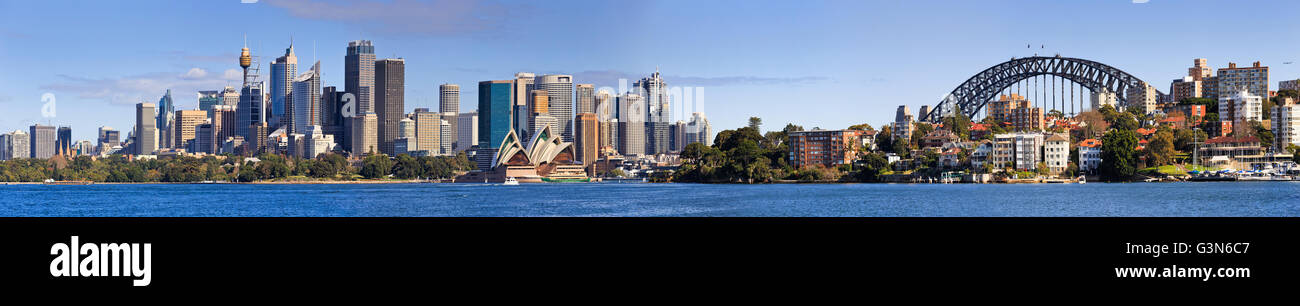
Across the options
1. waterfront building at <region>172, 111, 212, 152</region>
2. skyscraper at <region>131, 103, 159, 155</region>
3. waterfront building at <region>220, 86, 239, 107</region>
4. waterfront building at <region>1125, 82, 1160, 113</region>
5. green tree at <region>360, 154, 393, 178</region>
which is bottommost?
green tree at <region>360, 154, 393, 178</region>

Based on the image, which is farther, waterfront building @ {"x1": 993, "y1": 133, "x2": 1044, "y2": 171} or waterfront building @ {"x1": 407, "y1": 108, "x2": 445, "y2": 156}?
waterfront building @ {"x1": 407, "y1": 108, "x2": 445, "y2": 156}

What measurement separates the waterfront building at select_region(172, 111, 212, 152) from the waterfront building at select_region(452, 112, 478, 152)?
73.6ft

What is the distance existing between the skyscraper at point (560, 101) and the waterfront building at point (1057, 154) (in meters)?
19.3

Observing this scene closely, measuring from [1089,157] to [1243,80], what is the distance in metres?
15.3

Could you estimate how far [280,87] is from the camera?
94.6 metres

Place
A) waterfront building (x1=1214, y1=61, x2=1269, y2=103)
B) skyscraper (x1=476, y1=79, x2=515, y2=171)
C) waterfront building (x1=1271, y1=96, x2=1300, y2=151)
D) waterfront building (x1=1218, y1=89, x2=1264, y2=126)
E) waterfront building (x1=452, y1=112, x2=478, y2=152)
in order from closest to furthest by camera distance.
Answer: waterfront building (x1=1271, y1=96, x2=1300, y2=151), waterfront building (x1=1218, y1=89, x2=1264, y2=126), waterfront building (x1=1214, y1=61, x2=1269, y2=103), skyscraper (x1=476, y1=79, x2=515, y2=171), waterfront building (x1=452, y1=112, x2=478, y2=152)

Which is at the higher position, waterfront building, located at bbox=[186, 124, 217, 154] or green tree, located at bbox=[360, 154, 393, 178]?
waterfront building, located at bbox=[186, 124, 217, 154]

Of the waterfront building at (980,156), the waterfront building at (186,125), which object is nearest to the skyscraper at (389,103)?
the waterfront building at (186,125)

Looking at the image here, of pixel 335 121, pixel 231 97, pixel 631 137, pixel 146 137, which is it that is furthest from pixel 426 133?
pixel 146 137

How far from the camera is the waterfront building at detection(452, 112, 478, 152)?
83.6 m

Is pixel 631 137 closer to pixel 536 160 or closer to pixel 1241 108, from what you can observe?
pixel 536 160

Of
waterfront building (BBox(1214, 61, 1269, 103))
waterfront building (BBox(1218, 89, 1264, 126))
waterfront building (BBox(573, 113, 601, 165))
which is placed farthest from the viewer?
waterfront building (BBox(573, 113, 601, 165))

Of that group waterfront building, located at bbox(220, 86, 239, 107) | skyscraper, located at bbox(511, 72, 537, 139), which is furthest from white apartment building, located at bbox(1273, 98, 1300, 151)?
waterfront building, located at bbox(220, 86, 239, 107)

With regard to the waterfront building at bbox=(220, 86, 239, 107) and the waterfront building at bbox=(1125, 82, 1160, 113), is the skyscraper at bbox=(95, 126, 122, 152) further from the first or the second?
the waterfront building at bbox=(1125, 82, 1160, 113)
